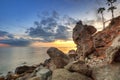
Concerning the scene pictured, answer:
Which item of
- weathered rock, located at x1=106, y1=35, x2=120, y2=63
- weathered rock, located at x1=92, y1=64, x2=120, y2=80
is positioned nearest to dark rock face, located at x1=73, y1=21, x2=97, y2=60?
weathered rock, located at x1=106, y1=35, x2=120, y2=63

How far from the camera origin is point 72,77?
19.3 meters

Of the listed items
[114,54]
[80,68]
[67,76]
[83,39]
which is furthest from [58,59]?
[83,39]

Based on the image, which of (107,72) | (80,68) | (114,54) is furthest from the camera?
(80,68)

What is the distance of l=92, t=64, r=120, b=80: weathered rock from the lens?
18.8 m

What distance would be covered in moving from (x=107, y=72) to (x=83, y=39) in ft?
95.0

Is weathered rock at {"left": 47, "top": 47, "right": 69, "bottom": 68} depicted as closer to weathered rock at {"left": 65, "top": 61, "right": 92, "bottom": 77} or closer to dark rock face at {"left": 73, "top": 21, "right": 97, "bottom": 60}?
weathered rock at {"left": 65, "top": 61, "right": 92, "bottom": 77}

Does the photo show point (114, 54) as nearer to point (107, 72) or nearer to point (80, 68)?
point (107, 72)

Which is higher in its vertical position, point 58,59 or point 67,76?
point 58,59

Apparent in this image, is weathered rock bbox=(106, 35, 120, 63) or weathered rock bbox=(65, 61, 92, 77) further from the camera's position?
weathered rock bbox=(65, 61, 92, 77)

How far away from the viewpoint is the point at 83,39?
1891 inches

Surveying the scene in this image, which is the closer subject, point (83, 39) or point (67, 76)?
point (67, 76)

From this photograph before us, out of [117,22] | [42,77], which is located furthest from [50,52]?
[117,22]

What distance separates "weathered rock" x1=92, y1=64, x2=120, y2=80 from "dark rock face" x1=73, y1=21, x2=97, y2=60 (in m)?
26.0

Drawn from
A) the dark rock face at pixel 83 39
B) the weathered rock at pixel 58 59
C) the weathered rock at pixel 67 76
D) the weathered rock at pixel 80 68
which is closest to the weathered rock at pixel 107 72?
the weathered rock at pixel 80 68
